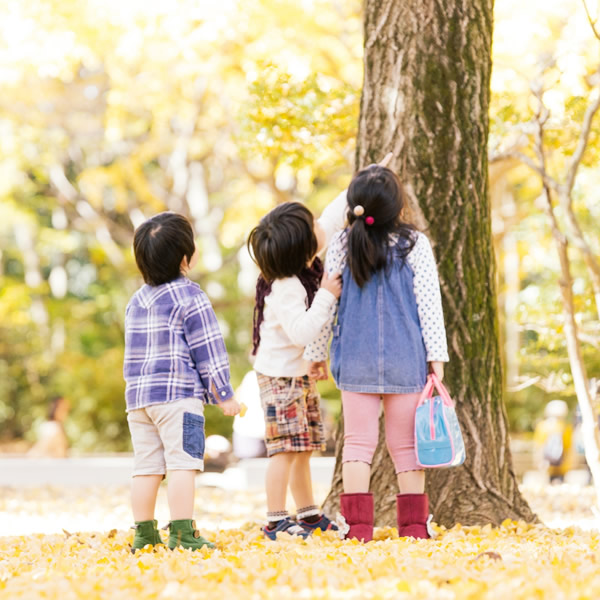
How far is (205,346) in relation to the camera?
3.49 meters

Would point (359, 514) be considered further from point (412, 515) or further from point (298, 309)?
point (298, 309)

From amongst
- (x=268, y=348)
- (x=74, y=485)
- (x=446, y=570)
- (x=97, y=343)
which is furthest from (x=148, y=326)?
(x=97, y=343)

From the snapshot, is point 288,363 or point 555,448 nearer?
point 288,363

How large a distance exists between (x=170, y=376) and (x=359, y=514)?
0.87 m

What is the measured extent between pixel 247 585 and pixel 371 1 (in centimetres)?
279

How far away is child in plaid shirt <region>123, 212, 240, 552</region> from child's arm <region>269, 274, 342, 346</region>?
28 centimetres

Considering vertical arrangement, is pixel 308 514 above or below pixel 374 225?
below

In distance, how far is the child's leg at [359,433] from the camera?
3.45 metres

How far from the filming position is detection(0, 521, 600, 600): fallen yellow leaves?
2297mm

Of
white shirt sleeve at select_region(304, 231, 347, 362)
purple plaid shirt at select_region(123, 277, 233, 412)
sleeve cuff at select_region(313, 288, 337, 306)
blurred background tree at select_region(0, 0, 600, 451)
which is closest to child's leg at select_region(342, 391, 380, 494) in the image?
white shirt sleeve at select_region(304, 231, 347, 362)

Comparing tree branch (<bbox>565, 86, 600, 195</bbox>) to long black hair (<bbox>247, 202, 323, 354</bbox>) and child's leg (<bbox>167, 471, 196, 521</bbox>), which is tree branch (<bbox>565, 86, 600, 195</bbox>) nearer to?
long black hair (<bbox>247, 202, 323, 354</bbox>)

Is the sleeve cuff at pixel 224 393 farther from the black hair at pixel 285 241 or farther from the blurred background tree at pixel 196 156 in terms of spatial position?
the blurred background tree at pixel 196 156

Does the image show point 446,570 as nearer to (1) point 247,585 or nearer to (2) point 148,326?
(1) point 247,585

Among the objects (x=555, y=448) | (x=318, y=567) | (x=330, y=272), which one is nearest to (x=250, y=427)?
(x=555, y=448)
